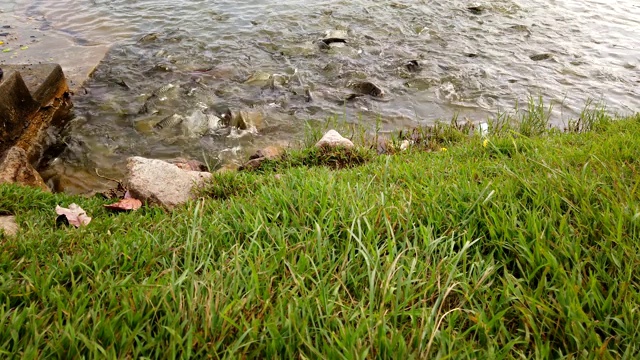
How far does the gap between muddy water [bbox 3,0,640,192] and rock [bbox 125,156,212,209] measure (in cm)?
120

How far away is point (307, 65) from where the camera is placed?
23.7ft

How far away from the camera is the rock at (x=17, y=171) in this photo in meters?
3.82

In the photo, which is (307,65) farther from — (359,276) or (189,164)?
(359,276)

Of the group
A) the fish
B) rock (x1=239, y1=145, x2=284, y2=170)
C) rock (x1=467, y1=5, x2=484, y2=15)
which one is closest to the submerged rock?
rock (x1=467, y1=5, x2=484, y2=15)

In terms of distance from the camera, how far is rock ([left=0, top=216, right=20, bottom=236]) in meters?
2.62

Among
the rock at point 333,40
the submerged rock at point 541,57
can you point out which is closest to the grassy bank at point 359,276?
the submerged rock at point 541,57

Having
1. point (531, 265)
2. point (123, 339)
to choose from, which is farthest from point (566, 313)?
point (123, 339)

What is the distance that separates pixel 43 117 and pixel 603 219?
6107 mm

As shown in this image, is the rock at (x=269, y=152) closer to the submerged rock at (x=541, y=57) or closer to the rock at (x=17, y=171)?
the rock at (x=17, y=171)

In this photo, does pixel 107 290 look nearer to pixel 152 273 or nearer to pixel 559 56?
pixel 152 273

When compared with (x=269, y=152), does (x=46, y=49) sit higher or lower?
higher

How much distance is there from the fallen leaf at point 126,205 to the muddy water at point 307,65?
1515mm

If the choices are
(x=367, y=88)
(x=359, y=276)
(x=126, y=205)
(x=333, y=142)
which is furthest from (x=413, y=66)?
(x=359, y=276)

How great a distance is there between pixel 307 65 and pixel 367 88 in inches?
50.3
